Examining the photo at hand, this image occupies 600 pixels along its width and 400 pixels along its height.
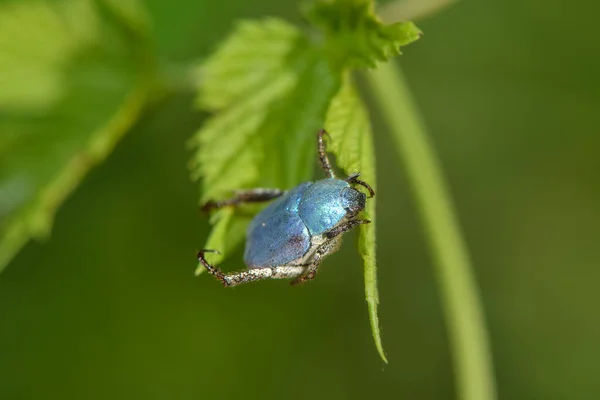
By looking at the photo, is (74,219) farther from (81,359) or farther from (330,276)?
(330,276)

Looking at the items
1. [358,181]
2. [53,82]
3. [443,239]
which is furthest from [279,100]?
[53,82]

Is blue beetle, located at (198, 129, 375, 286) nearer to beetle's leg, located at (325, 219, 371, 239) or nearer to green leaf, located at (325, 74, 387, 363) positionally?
beetle's leg, located at (325, 219, 371, 239)

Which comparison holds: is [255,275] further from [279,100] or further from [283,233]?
[279,100]

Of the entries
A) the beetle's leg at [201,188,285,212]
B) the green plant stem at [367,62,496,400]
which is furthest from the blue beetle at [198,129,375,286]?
the green plant stem at [367,62,496,400]

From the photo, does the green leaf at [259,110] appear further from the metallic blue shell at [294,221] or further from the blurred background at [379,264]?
the blurred background at [379,264]

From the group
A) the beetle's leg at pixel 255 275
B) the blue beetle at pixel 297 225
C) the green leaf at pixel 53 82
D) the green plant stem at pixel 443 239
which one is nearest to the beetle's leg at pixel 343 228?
the blue beetle at pixel 297 225

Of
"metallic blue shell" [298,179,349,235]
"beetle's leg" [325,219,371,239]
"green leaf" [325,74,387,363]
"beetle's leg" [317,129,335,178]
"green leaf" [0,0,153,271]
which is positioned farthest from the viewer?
"green leaf" [0,0,153,271]

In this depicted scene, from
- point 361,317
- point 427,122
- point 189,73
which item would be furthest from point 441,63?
point 189,73
